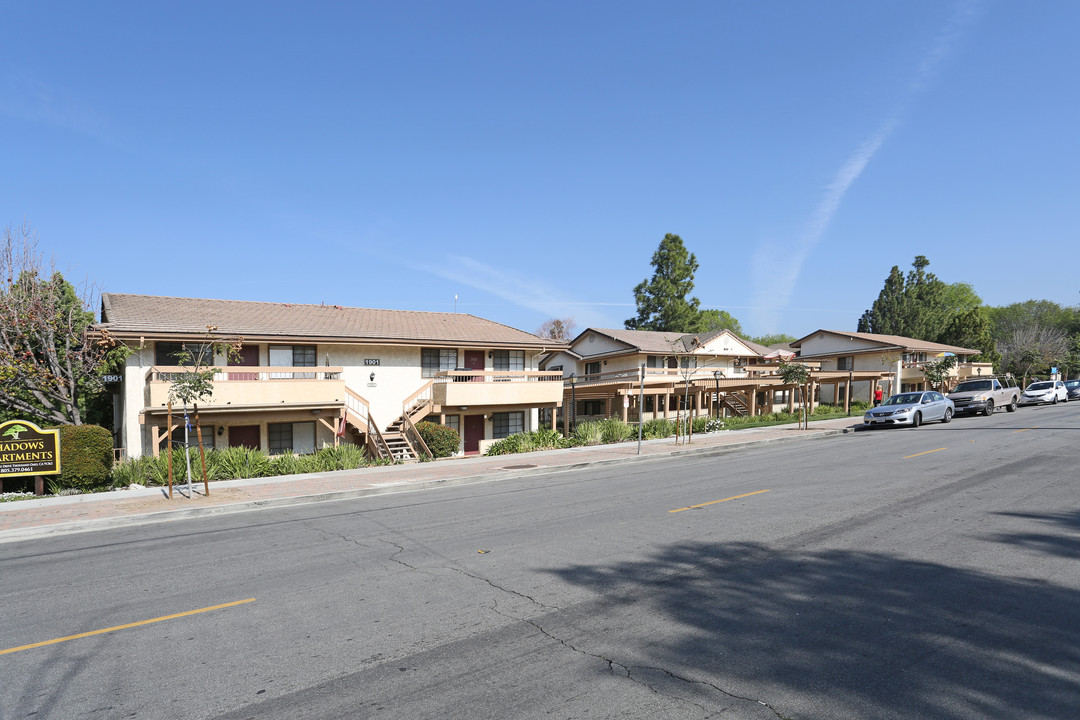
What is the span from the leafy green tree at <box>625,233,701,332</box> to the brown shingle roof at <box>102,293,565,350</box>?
3098 centimetres

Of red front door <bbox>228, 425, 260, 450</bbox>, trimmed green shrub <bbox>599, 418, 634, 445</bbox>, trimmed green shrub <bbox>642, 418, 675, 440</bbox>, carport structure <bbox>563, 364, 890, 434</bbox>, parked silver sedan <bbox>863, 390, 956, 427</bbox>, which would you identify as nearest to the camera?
red front door <bbox>228, 425, 260, 450</bbox>

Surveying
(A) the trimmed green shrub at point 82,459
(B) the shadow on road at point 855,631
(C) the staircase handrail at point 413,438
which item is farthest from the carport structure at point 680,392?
(B) the shadow on road at point 855,631

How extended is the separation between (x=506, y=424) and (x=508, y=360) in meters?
2.89

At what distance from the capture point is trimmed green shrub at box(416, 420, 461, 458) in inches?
897

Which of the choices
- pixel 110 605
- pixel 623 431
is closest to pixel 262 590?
pixel 110 605

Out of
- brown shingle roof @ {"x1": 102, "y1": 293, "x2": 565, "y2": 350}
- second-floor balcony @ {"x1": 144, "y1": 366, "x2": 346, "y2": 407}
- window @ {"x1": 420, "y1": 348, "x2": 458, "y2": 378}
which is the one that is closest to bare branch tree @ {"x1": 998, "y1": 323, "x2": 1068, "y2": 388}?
brown shingle roof @ {"x1": 102, "y1": 293, "x2": 565, "y2": 350}

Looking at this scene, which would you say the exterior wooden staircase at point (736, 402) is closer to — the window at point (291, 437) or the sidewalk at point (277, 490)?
the sidewalk at point (277, 490)

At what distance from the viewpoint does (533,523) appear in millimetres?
10328

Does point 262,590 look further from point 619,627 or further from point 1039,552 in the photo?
point 1039,552

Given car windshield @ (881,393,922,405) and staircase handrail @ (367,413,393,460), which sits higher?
car windshield @ (881,393,922,405)

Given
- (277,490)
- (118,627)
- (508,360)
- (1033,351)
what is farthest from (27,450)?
(1033,351)

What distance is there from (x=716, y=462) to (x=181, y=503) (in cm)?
1406

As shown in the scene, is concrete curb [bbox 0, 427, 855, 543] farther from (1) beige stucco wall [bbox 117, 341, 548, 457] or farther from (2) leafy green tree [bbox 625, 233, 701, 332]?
(2) leafy green tree [bbox 625, 233, 701, 332]

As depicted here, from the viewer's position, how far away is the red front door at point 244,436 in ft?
70.9
